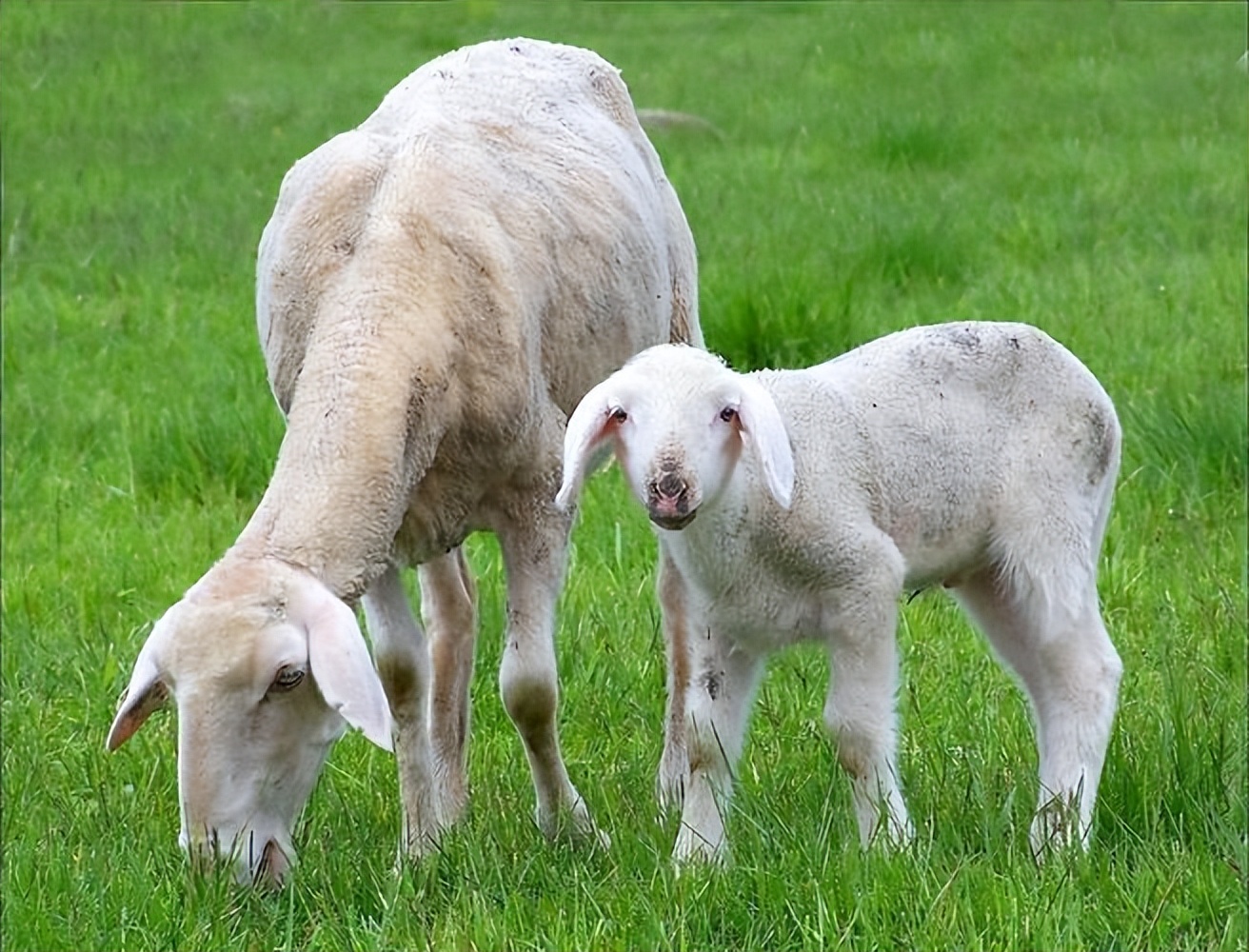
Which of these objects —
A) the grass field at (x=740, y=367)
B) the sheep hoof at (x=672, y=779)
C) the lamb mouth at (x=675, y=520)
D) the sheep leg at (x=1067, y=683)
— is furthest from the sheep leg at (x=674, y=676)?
the lamb mouth at (x=675, y=520)

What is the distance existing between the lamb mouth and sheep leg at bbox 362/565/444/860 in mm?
1284

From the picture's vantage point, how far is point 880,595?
358cm

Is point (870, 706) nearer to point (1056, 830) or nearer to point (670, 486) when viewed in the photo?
point (1056, 830)

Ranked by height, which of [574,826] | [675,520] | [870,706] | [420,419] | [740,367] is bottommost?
[740,367]

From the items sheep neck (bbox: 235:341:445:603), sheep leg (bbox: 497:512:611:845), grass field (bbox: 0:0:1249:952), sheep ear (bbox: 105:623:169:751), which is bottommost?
grass field (bbox: 0:0:1249:952)

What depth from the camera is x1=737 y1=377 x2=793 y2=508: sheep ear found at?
10.5ft

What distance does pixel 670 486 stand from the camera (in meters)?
3.16

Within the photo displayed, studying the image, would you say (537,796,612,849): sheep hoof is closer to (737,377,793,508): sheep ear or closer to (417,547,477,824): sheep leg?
(417,547,477,824): sheep leg

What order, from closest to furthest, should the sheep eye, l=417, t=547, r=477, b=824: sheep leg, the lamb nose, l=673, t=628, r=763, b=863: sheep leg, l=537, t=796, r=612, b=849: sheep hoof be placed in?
the lamb nose → the sheep eye → l=673, t=628, r=763, b=863: sheep leg → l=537, t=796, r=612, b=849: sheep hoof → l=417, t=547, r=477, b=824: sheep leg

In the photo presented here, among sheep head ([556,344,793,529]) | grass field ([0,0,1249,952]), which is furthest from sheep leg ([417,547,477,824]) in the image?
sheep head ([556,344,793,529])

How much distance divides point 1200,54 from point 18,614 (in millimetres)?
10461

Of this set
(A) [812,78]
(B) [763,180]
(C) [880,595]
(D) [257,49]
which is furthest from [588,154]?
(D) [257,49]

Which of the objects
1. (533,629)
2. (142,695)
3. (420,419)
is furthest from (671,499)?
→ (533,629)

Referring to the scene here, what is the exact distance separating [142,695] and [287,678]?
0.24 m
